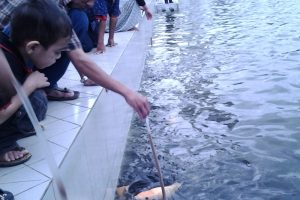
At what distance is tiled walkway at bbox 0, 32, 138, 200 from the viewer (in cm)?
195

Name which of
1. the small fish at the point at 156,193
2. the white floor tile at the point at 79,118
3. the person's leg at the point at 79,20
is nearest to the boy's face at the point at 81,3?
the person's leg at the point at 79,20

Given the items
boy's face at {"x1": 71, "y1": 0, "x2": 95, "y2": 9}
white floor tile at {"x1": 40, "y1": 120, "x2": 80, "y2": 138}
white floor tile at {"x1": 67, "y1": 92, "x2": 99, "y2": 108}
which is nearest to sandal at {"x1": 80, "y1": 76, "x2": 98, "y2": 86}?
white floor tile at {"x1": 67, "y1": 92, "x2": 99, "y2": 108}

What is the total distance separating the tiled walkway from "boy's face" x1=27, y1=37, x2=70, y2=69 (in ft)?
1.73

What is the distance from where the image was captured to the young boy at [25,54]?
1936 millimetres

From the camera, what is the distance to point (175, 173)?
11.3 feet

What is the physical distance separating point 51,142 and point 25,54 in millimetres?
586

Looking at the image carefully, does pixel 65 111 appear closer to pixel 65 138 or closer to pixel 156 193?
pixel 65 138

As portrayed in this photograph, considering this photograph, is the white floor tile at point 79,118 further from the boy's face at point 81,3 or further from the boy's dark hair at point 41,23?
the boy's face at point 81,3

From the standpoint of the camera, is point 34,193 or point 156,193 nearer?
point 34,193

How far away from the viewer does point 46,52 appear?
2.04 metres

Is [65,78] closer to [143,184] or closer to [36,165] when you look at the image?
[143,184]

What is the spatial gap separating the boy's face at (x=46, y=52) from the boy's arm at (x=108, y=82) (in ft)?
0.86

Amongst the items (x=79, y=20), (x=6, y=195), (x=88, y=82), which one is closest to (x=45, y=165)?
(x=6, y=195)

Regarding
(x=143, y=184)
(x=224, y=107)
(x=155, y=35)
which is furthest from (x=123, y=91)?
(x=155, y=35)
